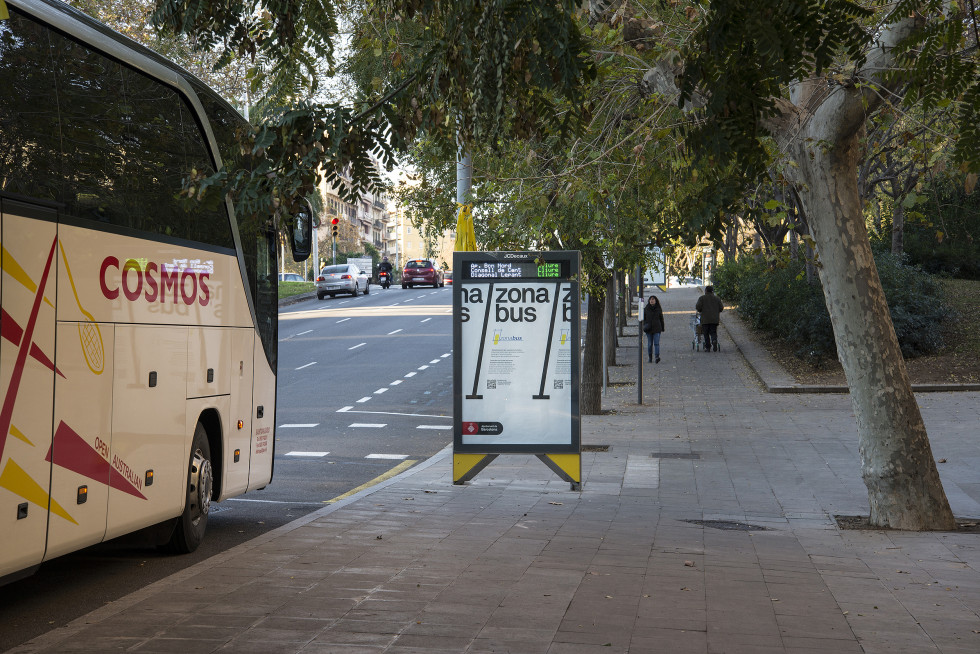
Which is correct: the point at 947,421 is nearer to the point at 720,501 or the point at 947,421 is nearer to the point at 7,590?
the point at 720,501

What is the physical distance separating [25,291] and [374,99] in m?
2.41

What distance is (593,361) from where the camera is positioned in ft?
61.7

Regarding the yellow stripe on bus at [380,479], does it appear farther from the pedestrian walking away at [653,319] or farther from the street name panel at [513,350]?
the pedestrian walking away at [653,319]

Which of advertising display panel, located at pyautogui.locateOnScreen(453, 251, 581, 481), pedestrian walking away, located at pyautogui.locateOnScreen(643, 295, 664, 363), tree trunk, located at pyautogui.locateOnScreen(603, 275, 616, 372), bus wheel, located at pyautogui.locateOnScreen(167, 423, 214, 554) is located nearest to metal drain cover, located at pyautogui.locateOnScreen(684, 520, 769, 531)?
advertising display panel, located at pyautogui.locateOnScreen(453, 251, 581, 481)

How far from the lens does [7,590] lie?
7.47m

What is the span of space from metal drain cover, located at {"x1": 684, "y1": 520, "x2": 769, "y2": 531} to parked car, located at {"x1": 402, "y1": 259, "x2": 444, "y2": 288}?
60.0 meters

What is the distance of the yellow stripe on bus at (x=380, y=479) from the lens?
11734 mm

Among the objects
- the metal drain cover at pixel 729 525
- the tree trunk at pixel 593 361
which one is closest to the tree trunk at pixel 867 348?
the metal drain cover at pixel 729 525

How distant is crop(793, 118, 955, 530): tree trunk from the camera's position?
30.9 ft

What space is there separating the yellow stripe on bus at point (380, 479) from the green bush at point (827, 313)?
10.0 m

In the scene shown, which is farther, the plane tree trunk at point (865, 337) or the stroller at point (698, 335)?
the stroller at point (698, 335)

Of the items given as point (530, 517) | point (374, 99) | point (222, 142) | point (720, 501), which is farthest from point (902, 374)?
point (222, 142)

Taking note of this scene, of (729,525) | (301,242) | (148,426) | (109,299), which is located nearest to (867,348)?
(729,525)

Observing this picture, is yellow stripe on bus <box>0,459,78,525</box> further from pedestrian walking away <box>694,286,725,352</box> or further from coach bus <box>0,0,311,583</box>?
pedestrian walking away <box>694,286,725,352</box>
